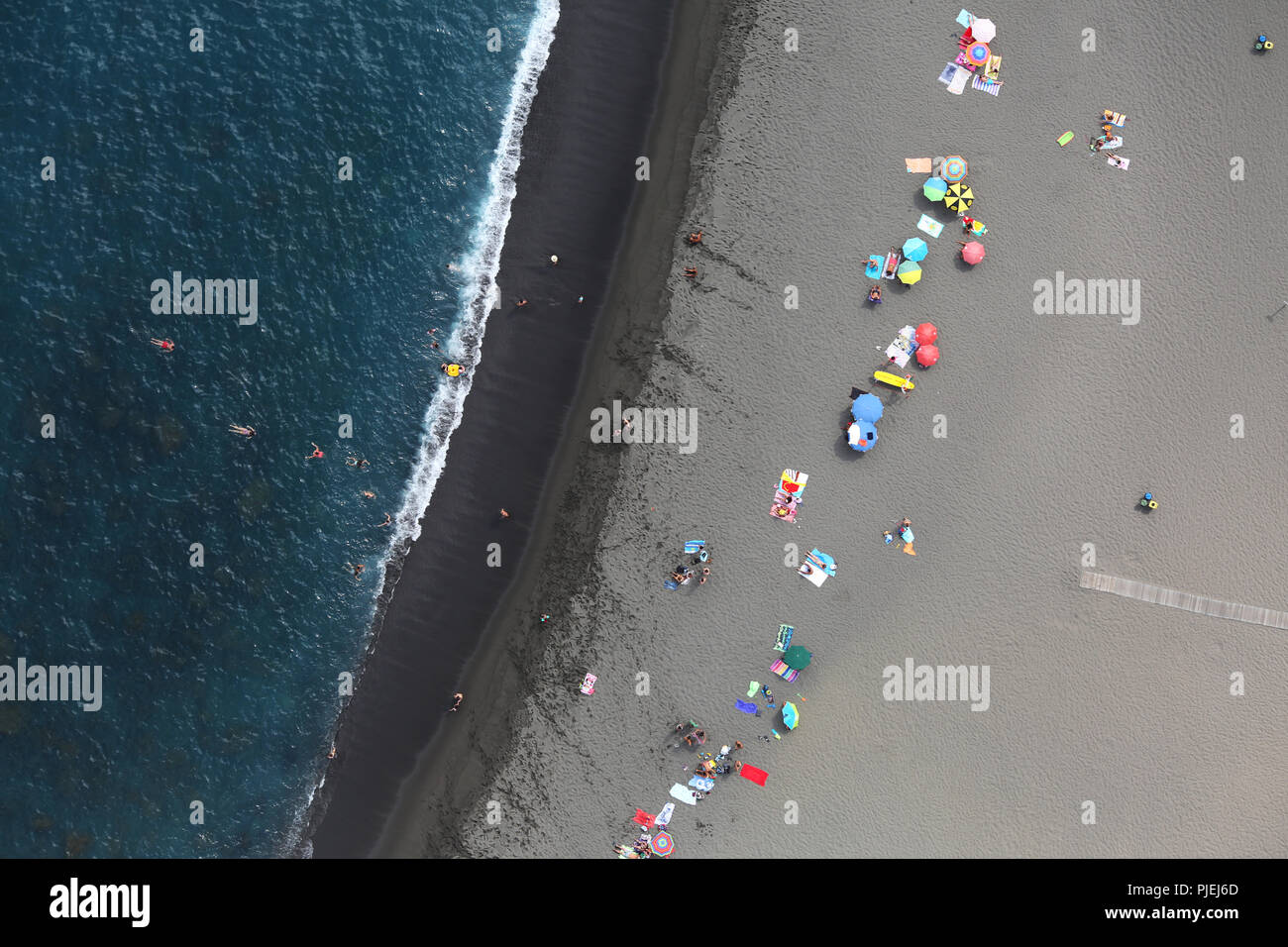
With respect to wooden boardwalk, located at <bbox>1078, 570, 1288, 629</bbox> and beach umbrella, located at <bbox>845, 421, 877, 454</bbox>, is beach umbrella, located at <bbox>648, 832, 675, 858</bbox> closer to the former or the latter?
beach umbrella, located at <bbox>845, 421, 877, 454</bbox>

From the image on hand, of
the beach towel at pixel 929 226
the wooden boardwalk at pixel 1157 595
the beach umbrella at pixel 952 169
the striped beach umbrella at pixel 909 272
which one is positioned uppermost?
the beach umbrella at pixel 952 169

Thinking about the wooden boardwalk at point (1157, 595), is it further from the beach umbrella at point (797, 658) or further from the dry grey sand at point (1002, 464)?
the beach umbrella at point (797, 658)

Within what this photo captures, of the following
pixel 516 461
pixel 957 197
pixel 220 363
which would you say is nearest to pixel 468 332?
pixel 516 461

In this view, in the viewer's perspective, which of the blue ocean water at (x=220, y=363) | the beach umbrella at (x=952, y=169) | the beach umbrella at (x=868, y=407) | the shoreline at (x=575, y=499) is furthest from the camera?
the blue ocean water at (x=220, y=363)

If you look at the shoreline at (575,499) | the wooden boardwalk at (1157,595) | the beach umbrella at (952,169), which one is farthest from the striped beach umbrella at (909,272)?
the wooden boardwalk at (1157,595)

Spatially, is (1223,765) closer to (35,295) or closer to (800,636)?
(800,636)
